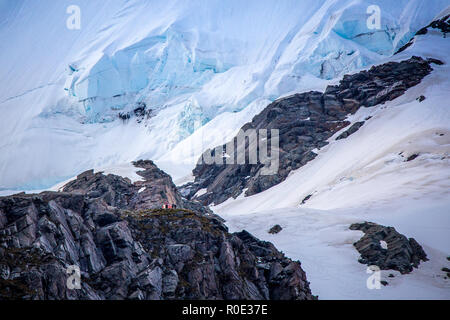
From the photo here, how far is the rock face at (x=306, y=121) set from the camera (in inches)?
2938

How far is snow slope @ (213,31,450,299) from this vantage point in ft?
75.9

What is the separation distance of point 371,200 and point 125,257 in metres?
28.2

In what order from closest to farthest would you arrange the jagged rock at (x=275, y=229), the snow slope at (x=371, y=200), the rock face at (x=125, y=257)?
the rock face at (x=125, y=257)
the snow slope at (x=371, y=200)
the jagged rock at (x=275, y=229)

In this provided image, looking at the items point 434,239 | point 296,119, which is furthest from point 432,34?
point 434,239

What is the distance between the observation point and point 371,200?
38.1 m

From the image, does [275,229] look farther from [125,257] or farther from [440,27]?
[440,27]

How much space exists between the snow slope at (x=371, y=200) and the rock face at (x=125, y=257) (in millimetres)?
4875

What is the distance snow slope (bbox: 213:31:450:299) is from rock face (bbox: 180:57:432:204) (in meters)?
2.95

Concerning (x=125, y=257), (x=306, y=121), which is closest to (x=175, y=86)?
(x=306, y=121)

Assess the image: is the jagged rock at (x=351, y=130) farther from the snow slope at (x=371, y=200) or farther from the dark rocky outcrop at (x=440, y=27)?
the dark rocky outcrop at (x=440, y=27)

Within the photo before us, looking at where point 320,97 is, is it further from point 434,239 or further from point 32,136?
point 32,136

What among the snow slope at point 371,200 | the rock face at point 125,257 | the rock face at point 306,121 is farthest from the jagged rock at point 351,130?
the rock face at point 125,257

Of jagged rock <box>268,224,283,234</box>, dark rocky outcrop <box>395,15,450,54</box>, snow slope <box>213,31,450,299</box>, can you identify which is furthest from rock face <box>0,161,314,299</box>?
dark rocky outcrop <box>395,15,450,54</box>
